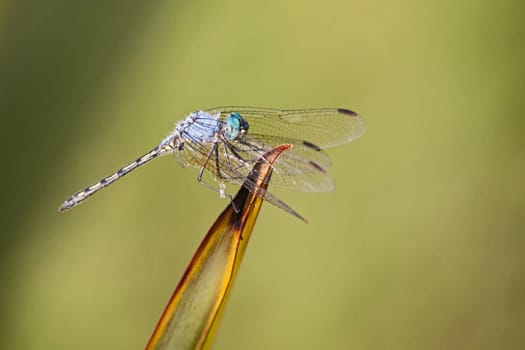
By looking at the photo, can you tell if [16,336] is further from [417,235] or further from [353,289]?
[417,235]

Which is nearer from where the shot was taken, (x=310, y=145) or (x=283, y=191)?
(x=310, y=145)

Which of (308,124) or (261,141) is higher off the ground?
(308,124)

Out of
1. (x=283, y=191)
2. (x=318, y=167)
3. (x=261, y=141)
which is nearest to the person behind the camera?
(x=318, y=167)

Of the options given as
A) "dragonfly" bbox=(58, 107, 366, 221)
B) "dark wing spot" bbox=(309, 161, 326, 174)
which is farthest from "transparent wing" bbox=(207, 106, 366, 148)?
"dark wing spot" bbox=(309, 161, 326, 174)

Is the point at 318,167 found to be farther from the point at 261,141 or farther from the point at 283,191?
the point at 283,191

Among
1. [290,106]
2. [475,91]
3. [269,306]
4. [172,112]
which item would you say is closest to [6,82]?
[172,112]

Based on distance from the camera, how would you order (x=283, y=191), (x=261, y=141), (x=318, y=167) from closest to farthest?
1. (x=318, y=167)
2. (x=261, y=141)
3. (x=283, y=191)

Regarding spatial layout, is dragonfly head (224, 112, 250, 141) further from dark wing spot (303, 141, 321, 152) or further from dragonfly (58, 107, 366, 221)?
dark wing spot (303, 141, 321, 152)

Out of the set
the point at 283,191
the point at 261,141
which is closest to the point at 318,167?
the point at 261,141
